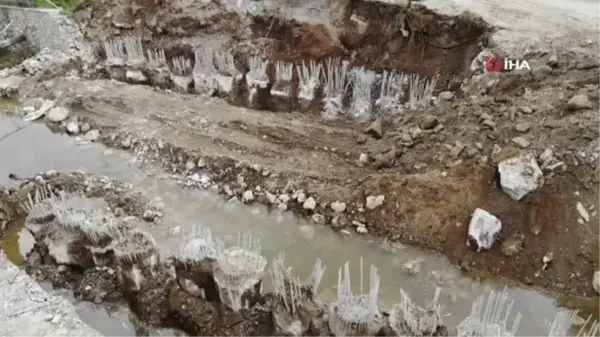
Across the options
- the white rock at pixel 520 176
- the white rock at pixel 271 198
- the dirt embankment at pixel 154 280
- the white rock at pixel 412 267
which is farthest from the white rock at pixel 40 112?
the white rock at pixel 520 176

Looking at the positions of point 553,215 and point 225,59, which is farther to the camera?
point 225,59

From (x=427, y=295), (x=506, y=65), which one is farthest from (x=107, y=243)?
(x=506, y=65)

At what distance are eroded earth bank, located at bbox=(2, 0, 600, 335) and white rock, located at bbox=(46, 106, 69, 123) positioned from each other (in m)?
0.02

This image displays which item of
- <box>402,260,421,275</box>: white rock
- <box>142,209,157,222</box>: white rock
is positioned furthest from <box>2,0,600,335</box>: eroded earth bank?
<box>142,209,157,222</box>: white rock

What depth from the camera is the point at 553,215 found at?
239 inches

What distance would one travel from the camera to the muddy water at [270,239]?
570 cm

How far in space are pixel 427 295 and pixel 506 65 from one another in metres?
3.35

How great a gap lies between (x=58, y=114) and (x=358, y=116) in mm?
4135

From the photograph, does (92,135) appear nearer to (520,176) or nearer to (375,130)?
(375,130)

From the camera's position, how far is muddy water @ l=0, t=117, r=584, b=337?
18.7ft

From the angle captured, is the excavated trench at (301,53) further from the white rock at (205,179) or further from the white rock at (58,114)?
the white rock at (205,179)

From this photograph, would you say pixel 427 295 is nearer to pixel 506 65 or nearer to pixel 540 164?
pixel 540 164

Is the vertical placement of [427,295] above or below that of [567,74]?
below

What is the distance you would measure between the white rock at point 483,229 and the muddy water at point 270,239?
1.22ft
